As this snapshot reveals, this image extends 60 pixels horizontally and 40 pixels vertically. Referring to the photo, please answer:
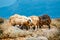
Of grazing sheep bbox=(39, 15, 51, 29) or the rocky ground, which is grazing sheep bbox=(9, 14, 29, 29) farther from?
grazing sheep bbox=(39, 15, 51, 29)

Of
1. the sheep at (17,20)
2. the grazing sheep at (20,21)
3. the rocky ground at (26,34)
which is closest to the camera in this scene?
the rocky ground at (26,34)

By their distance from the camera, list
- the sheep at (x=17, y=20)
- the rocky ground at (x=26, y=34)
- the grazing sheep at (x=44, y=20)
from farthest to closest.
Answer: the grazing sheep at (x=44, y=20)
the sheep at (x=17, y=20)
the rocky ground at (x=26, y=34)

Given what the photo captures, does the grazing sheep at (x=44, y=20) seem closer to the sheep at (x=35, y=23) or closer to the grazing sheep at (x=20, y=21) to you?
the sheep at (x=35, y=23)

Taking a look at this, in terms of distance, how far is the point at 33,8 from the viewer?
53.5ft

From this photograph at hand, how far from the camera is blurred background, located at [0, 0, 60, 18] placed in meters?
16.1

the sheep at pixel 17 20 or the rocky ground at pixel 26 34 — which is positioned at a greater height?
the sheep at pixel 17 20

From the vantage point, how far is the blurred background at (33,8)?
52.8ft

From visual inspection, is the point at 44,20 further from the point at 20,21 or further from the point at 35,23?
the point at 20,21

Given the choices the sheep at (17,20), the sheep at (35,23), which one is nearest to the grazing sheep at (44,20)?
the sheep at (35,23)

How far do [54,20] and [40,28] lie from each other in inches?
138

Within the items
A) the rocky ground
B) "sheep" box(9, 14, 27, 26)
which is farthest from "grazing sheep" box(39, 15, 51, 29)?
"sheep" box(9, 14, 27, 26)

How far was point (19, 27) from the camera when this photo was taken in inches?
515

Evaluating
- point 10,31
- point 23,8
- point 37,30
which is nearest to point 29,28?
point 37,30

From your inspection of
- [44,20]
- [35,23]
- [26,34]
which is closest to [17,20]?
[35,23]
